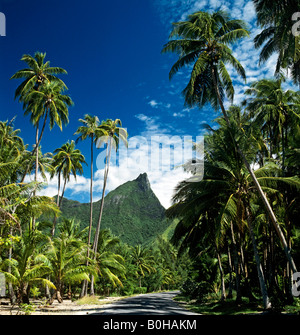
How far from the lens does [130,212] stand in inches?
5022

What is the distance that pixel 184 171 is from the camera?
15.5 meters

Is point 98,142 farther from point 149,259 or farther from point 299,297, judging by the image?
point 149,259

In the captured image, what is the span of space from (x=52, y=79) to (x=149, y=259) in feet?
148

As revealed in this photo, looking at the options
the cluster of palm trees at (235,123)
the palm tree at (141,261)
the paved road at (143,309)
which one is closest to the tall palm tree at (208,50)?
the cluster of palm trees at (235,123)

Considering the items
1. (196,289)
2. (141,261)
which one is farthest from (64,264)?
(141,261)

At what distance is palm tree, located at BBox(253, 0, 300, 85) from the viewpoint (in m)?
12.0

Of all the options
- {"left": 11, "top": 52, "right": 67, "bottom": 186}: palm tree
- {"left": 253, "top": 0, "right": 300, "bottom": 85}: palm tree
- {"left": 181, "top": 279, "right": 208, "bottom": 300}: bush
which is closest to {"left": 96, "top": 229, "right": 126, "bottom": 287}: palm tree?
{"left": 181, "top": 279, "right": 208, "bottom": 300}: bush

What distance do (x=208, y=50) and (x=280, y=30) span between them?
3.55 m

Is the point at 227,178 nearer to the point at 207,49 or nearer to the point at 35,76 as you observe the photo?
the point at 207,49

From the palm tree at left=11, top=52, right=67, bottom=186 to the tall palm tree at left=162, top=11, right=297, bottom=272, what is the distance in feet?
40.0

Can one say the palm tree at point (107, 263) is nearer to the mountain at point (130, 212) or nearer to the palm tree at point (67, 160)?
the palm tree at point (67, 160)

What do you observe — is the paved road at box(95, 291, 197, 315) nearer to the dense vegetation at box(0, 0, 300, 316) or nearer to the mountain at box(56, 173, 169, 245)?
the dense vegetation at box(0, 0, 300, 316)

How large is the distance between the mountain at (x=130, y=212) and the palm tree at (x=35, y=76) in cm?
8039
